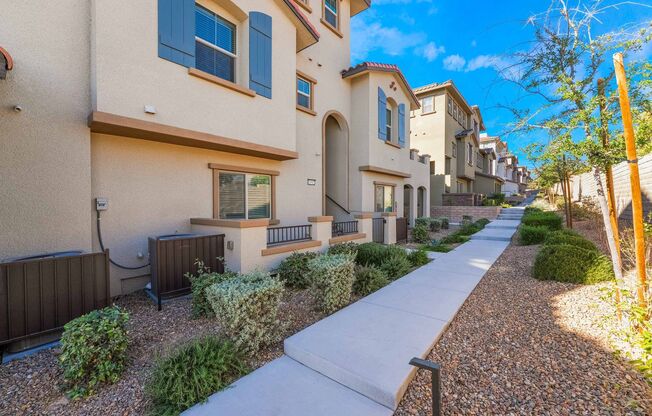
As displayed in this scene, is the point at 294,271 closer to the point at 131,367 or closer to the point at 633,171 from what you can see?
the point at 131,367

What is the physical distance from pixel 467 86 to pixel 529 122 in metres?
1.22

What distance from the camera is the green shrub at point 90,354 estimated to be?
3025 mm

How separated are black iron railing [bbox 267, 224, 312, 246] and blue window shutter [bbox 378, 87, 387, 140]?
6013 mm

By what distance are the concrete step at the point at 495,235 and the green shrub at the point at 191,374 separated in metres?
12.4

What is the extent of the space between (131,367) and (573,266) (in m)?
8.22

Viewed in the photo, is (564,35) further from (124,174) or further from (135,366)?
(124,174)

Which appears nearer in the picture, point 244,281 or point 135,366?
point 135,366

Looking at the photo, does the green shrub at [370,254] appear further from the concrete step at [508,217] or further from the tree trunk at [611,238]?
the concrete step at [508,217]

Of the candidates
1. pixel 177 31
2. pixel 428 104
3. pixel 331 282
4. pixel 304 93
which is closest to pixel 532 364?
pixel 331 282

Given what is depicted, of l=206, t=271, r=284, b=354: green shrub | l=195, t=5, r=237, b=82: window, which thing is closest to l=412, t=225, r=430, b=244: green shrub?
l=195, t=5, r=237, b=82: window

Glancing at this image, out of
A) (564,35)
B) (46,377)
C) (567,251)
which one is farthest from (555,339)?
(46,377)

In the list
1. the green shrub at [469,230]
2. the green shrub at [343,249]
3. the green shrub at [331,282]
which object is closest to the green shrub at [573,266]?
the green shrub at [343,249]

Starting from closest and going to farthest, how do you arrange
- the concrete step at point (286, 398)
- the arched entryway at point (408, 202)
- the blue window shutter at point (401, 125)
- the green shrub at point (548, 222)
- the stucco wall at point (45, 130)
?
the concrete step at point (286, 398)
the stucco wall at point (45, 130)
the green shrub at point (548, 222)
the blue window shutter at point (401, 125)
the arched entryway at point (408, 202)

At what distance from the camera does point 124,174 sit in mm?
5766
